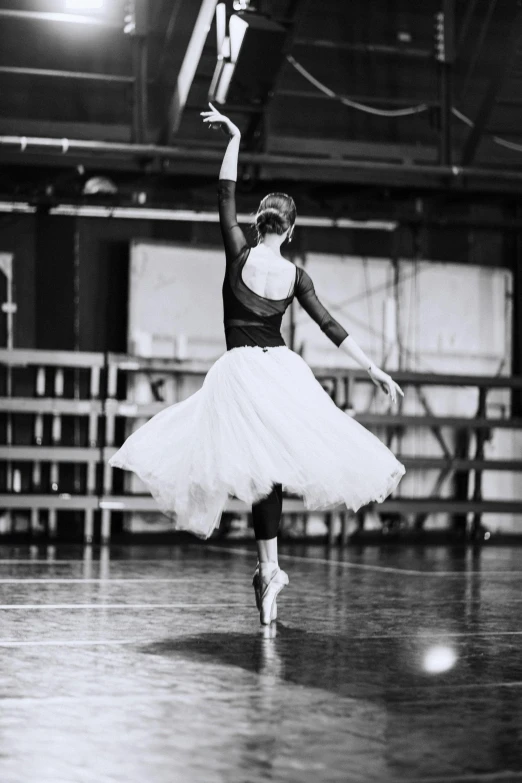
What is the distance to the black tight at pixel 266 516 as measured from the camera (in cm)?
418

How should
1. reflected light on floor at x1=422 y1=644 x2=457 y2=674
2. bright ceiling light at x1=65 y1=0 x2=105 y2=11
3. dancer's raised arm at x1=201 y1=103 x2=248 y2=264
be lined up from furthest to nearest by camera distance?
bright ceiling light at x1=65 y1=0 x2=105 y2=11 < dancer's raised arm at x1=201 y1=103 x2=248 y2=264 < reflected light on floor at x1=422 y1=644 x2=457 y2=674

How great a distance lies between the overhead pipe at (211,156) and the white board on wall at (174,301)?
3.42 feet

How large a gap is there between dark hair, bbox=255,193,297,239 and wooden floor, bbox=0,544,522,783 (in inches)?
57.9

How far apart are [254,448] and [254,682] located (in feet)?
3.57

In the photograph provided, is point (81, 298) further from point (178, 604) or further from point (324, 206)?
point (178, 604)

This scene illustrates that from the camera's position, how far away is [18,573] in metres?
6.31

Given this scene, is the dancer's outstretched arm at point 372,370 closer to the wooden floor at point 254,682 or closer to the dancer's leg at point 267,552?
the dancer's leg at point 267,552

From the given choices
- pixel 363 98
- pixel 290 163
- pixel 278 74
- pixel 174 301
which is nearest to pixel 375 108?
pixel 363 98

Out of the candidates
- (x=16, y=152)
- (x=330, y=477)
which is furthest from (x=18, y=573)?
(x=16, y=152)

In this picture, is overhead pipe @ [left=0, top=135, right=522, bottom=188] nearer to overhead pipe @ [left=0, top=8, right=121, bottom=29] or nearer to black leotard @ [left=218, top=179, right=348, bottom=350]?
overhead pipe @ [left=0, top=8, right=121, bottom=29]

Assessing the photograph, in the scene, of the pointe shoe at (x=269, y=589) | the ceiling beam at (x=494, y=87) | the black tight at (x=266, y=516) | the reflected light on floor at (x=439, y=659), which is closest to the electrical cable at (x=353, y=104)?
the ceiling beam at (x=494, y=87)

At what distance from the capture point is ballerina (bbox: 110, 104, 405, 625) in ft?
13.3

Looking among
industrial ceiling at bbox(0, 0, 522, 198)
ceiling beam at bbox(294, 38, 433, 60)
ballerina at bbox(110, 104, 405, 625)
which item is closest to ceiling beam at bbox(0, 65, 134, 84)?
industrial ceiling at bbox(0, 0, 522, 198)

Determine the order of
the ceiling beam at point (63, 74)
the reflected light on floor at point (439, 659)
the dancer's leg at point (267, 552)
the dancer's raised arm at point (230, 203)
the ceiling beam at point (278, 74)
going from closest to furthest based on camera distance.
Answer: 1. the reflected light on floor at point (439, 659)
2. the dancer's leg at point (267, 552)
3. the dancer's raised arm at point (230, 203)
4. the ceiling beam at point (278, 74)
5. the ceiling beam at point (63, 74)
